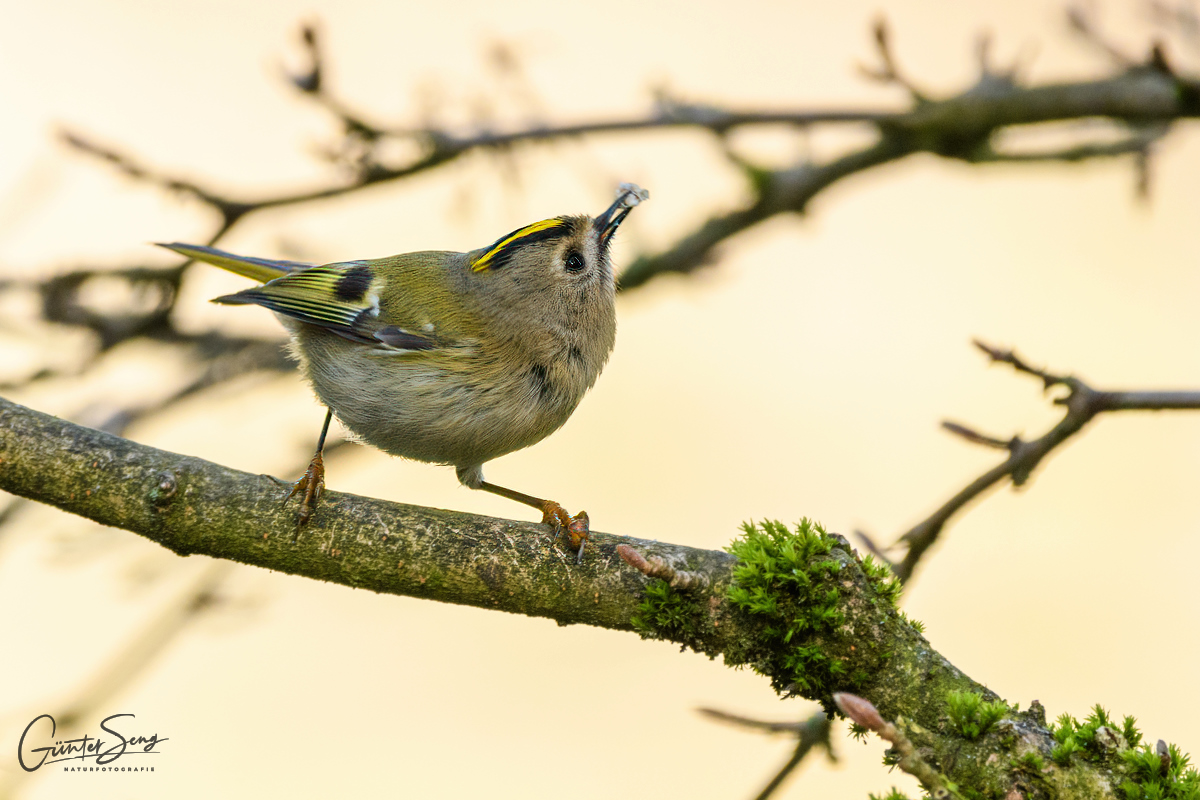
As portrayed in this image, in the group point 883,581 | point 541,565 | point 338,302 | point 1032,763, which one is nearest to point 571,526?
point 541,565

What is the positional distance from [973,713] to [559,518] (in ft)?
3.78

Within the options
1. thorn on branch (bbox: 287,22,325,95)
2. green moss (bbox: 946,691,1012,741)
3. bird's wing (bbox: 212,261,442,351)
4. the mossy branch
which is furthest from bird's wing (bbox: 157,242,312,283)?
green moss (bbox: 946,691,1012,741)

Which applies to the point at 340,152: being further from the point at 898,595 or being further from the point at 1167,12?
the point at 1167,12

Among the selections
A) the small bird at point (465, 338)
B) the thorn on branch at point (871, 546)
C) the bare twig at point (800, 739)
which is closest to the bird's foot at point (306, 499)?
the small bird at point (465, 338)

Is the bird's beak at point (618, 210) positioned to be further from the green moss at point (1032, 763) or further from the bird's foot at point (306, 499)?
the green moss at point (1032, 763)

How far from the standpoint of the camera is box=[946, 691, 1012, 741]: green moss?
200 centimetres

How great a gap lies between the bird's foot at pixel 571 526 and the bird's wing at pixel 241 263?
154cm

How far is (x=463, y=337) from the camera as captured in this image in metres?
3.07

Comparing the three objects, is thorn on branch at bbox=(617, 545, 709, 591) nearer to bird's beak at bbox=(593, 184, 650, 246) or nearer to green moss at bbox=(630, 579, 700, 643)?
green moss at bbox=(630, 579, 700, 643)

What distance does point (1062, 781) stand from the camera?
6.40ft

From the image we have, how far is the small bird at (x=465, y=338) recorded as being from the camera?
293 centimetres

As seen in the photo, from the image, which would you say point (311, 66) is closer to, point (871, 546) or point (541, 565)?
point (541, 565)

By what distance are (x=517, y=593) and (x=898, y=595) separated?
82cm

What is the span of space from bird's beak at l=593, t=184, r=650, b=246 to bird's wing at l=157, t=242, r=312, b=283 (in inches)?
46.3
